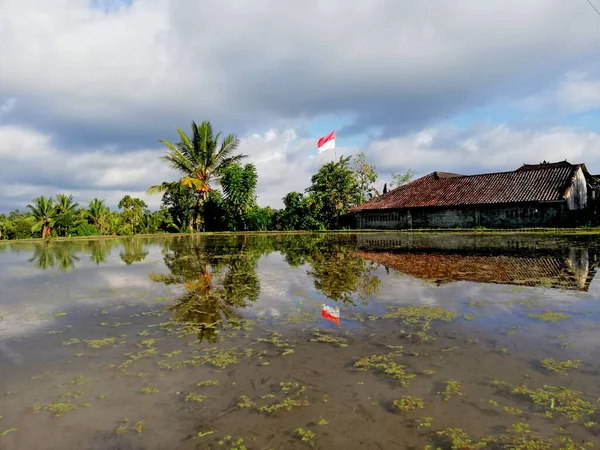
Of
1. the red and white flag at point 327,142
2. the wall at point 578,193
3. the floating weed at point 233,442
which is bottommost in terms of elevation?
the floating weed at point 233,442

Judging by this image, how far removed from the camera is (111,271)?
32.9 ft

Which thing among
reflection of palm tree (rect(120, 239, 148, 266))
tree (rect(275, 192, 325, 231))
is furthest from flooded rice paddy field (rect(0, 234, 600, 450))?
tree (rect(275, 192, 325, 231))

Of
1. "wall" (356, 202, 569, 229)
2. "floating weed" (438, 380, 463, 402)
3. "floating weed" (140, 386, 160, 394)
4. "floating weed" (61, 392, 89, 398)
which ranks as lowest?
"floating weed" (61, 392, 89, 398)

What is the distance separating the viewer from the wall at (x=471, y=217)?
2408cm

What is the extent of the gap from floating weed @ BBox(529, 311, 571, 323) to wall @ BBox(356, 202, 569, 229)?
899 inches

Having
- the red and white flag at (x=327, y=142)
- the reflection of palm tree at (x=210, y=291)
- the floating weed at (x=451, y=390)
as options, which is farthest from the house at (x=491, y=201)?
the floating weed at (x=451, y=390)

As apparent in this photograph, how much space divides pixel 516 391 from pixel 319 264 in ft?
24.6

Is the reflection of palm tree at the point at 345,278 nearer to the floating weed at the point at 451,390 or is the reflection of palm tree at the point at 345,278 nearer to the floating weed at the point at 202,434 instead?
the floating weed at the point at 451,390

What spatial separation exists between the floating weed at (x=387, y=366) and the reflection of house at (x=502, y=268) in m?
3.95

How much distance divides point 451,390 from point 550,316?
2.55 meters

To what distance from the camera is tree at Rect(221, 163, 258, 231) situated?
34.7 m

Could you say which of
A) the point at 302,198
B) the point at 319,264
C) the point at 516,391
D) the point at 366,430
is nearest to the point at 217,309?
the point at 366,430

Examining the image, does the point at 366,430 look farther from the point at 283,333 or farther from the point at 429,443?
the point at 283,333

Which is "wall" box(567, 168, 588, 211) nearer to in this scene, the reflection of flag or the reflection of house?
the reflection of house
